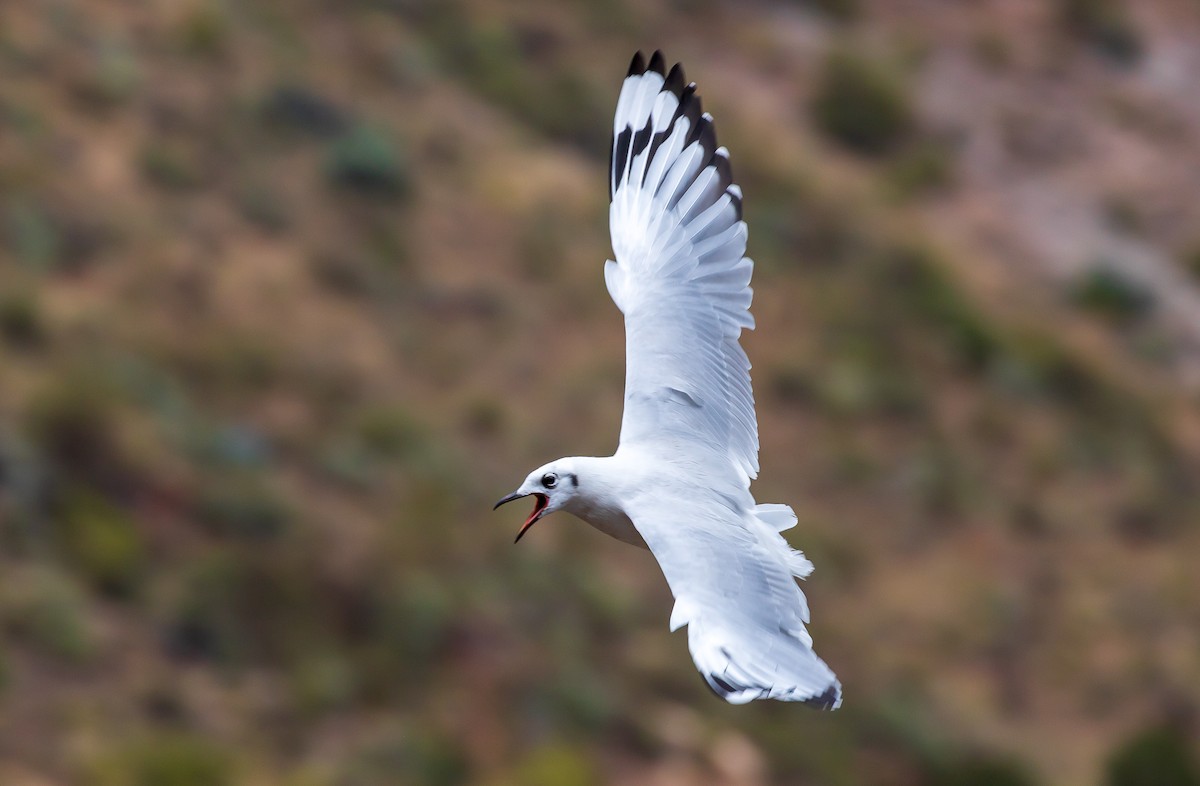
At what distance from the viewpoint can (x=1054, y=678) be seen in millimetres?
20688

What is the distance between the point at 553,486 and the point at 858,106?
23266mm

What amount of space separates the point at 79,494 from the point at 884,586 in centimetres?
937

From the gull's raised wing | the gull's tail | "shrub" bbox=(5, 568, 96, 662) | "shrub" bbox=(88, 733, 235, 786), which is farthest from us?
"shrub" bbox=(5, 568, 96, 662)

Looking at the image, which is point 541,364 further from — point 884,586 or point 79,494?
point 79,494

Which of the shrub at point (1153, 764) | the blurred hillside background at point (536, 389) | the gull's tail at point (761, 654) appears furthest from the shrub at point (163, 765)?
the shrub at point (1153, 764)

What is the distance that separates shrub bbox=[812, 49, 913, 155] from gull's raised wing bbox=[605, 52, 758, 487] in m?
21.6

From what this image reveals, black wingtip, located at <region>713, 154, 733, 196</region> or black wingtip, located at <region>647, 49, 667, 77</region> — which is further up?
black wingtip, located at <region>647, 49, 667, 77</region>

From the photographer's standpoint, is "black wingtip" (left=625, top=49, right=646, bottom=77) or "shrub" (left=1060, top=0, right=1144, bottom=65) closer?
"black wingtip" (left=625, top=49, right=646, bottom=77)

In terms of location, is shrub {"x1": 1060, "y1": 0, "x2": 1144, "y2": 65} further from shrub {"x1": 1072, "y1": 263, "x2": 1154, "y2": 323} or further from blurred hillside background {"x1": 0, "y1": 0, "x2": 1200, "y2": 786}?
shrub {"x1": 1072, "y1": 263, "x2": 1154, "y2": 323}

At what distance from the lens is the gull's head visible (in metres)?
7.14

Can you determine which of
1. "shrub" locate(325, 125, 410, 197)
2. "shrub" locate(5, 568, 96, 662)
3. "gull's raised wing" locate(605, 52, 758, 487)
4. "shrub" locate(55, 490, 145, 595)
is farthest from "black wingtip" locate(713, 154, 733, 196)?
"shrub" locate(325, 125, 410, 197)

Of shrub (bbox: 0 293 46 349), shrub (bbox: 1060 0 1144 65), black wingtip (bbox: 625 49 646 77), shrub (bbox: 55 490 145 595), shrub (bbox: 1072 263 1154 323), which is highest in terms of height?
shrub (bbox: 1060 0 1144 65)

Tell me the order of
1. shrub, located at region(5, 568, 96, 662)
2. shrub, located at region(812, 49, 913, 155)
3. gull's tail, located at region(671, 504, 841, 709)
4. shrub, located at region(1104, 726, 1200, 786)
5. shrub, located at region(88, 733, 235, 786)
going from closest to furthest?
1. gull's tail, located at region(671, 504, 841, 709)
2. shrub, located at region(88, 733, 235, 786)
3. shrub, located at region(5, 568, 96, 662)
4. shrub, located at region(1104, 726, 1200, 786)
5. shrub, located at region(812, 49, 913, 155)

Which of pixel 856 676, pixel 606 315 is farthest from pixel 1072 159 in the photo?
pixel 856 676
